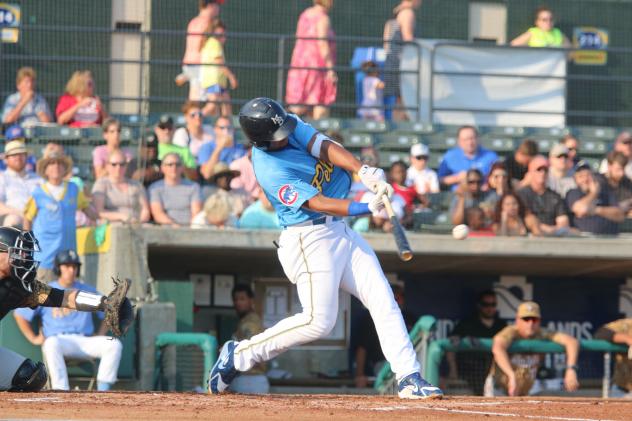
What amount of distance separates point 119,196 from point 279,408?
5103 mm

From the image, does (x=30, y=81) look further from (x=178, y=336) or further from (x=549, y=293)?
(x=549, y=293)

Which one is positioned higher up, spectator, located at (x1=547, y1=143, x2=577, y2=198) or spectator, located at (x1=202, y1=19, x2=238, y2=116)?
spectator, located at (x1=202, y1=19, x2=238, y2=116)

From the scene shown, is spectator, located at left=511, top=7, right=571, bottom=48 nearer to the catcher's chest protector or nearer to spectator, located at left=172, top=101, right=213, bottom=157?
spectator, located at left=172, top=101, right=213, bottom=157

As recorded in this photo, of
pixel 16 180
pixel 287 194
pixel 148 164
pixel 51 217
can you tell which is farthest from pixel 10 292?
pixel 148 164

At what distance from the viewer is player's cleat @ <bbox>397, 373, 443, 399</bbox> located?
723 centimetres

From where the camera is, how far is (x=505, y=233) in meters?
11.8

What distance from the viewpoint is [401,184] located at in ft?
39.4

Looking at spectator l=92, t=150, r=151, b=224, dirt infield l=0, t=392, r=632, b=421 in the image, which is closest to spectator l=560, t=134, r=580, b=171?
spectator l=92, t=150, r=151, b=224

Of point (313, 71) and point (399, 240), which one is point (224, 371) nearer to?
point (399, 240)

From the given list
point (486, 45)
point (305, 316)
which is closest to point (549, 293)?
point (486, 45)

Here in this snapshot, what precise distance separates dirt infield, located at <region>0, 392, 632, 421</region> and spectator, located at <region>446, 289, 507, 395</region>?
379 cm

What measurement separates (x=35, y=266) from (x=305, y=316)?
1.54 metres

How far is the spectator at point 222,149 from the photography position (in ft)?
39.6

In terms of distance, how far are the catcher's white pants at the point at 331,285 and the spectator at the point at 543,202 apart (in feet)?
15.0
